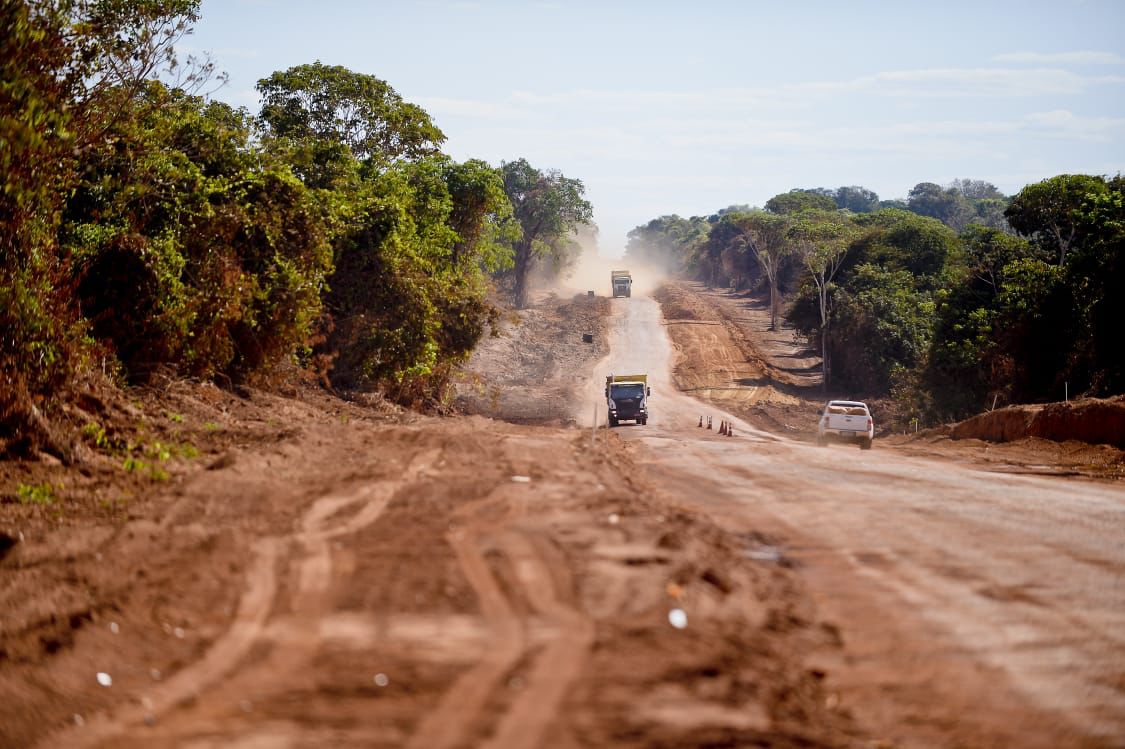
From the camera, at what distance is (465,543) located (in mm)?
9508

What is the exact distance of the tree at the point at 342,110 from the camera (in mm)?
45469

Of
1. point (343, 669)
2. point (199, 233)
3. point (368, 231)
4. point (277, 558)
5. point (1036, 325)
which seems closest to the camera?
point (343, 669)

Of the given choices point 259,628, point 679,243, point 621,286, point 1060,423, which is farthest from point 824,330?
point 679,243

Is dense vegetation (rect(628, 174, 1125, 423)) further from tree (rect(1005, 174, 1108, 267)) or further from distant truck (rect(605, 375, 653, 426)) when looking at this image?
distant truck (rect(605, 375, 653, 426))

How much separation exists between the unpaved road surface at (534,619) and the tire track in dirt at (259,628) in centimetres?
3

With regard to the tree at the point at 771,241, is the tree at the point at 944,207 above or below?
above

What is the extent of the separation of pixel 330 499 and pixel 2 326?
18.7 feet

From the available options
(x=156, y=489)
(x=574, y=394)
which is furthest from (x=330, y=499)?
(x=574, y=394)

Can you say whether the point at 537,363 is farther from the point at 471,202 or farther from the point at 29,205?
the point at 29,205

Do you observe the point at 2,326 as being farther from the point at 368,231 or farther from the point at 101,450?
the point at 368,231

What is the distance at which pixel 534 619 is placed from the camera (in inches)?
298

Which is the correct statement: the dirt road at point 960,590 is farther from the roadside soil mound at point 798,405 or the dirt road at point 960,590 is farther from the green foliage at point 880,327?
the green foliage at point 880,327

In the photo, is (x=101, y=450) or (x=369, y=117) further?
(x=369, y=117)

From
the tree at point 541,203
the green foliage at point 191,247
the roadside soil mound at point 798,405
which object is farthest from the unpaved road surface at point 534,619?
the tree at point 541,203
